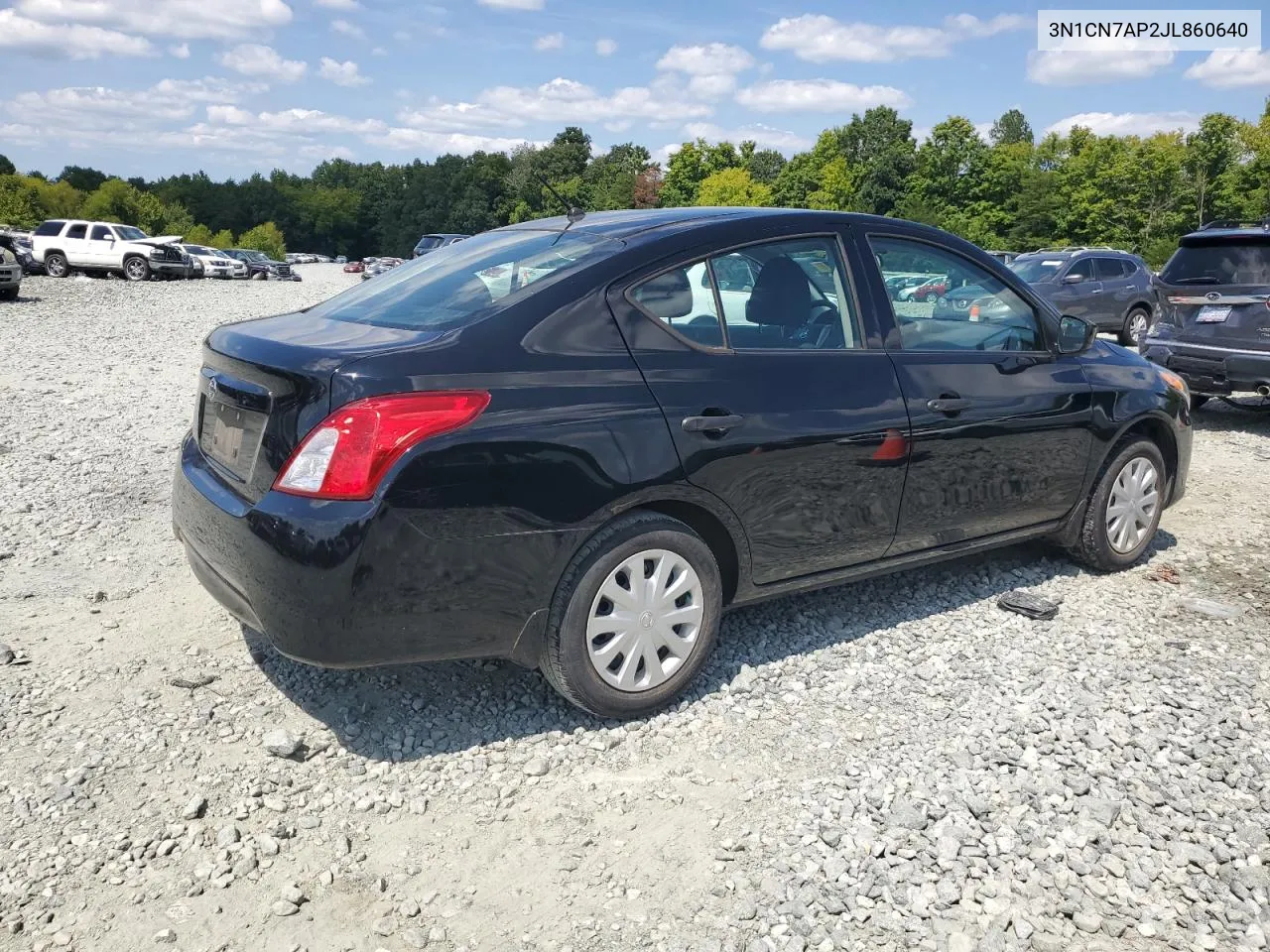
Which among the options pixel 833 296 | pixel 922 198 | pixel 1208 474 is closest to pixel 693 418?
pixel 833 296

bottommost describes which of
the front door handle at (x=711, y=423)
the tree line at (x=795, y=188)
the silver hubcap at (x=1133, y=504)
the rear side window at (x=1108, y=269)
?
the silver hubcap at (x=1133, y=504)

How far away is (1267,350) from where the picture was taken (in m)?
9.23

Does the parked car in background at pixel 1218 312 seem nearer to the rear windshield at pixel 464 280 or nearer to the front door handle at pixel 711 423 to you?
the front door handle at pixel 711 423

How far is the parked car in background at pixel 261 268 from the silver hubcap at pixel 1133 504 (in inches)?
1887

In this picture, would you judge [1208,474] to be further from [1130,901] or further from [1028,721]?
[1130,901]

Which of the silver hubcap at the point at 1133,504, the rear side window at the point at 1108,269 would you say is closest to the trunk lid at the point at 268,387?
the silver hubcap at the point at 1133,504

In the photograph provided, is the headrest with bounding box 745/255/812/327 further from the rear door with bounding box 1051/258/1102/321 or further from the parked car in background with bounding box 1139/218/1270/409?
the rear door with bounding box 1051/258/1102/321

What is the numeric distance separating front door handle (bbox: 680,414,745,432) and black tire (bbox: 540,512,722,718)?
33cm

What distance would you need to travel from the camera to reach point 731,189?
9762cm

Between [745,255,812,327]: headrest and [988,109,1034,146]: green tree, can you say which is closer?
[745,255,812,327]: headrest

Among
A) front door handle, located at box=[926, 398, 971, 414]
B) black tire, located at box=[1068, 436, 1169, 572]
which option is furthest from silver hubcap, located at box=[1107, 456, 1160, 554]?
front door handle, located at box=[926, 398, 971, 414]

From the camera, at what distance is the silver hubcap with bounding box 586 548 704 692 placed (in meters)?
3.58

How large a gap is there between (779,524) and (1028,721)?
1150 millimetres

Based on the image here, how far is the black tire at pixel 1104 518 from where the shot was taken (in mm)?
5273
